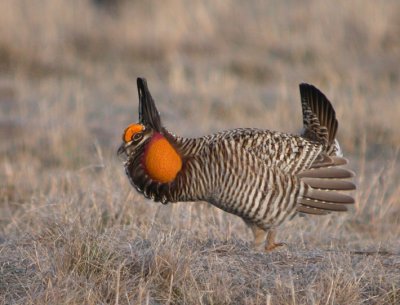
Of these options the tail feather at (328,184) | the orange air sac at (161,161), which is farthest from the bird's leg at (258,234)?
the orange air sac at (161,161)

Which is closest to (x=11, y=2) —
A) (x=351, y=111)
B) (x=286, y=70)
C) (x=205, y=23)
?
(x=205, y=23)

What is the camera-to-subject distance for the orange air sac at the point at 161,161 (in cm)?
518

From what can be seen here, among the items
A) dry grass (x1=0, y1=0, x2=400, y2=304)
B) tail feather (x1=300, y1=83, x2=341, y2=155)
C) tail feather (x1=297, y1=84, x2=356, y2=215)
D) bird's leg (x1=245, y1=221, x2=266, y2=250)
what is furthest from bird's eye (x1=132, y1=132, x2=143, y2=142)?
tail feather (x1=300, y1=83, x2=341, y2=155)

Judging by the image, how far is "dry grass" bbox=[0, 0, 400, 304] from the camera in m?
4.24

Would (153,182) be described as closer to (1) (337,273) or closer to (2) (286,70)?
(1) (337,273)

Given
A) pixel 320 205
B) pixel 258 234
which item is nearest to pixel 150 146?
pixel 258 234

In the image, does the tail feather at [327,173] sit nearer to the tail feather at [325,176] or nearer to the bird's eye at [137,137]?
the tail feather at [325,176]

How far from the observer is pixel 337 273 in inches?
164

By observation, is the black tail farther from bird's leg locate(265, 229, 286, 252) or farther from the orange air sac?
the orange air sac

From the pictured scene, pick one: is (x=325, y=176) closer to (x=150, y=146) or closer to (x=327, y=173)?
(x=327, y=173)

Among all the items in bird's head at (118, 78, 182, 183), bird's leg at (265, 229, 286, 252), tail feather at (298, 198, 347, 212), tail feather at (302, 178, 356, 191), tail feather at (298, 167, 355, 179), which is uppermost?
bird's head at (118, 78, 182, 183)

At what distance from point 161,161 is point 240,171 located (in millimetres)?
433

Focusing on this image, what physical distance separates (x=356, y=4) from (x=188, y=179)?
9.11m

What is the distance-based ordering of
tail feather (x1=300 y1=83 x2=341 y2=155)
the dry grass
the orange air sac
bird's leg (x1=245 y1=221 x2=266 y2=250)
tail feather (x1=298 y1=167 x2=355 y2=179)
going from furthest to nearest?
tail feather (x1=300 y1=83 x2=341 y2=155) → bird's leg (x1=245 y1=221 x2=266 y2=250) → tail feather (x1=298 y1=167 x2=355 y2=179) → the orange air sac → the dry grass
